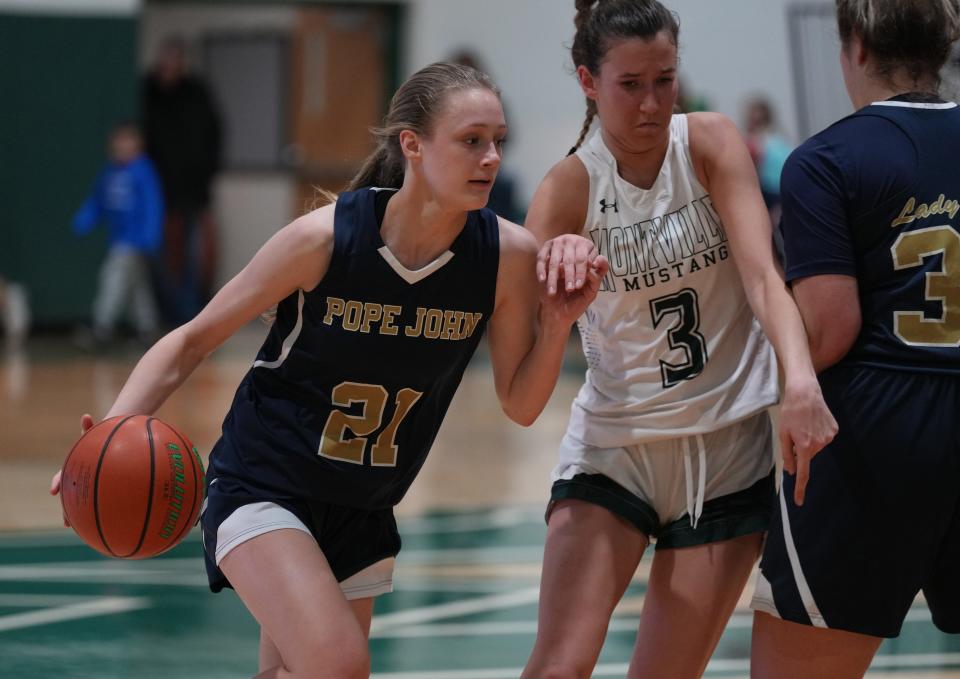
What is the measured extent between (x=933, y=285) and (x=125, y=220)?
11234mm

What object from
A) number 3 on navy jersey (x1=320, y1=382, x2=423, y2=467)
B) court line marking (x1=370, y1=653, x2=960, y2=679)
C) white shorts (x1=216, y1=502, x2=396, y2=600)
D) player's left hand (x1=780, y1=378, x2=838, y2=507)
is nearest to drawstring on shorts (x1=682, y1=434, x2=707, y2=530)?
player's left hand (x1=780, y1=378, x2=838, y2=507)

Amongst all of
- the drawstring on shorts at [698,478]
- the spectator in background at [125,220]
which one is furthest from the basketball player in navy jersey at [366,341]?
the spectator in background at [125,220]

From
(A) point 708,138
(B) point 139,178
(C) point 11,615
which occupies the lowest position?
(C) point 11,615

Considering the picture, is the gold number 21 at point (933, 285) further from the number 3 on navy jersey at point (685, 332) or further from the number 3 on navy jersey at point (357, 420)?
the number 3 on navy jersey at point (357, 420)

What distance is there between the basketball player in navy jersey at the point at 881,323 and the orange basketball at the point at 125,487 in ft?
4.40

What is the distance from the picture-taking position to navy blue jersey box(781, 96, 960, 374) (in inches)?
109

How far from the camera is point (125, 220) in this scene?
43.3 ft

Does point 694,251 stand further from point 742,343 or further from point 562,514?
point 562,514

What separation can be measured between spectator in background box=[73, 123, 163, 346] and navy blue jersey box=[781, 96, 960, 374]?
10.9m

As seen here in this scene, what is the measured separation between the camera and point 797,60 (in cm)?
675

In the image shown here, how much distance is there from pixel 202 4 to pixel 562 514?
13791mm

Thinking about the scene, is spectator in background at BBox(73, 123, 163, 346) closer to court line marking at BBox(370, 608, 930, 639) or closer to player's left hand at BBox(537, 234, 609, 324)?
court line marking at BBox(370, 608, 930, 639)

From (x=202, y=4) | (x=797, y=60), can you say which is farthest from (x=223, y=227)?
(x=797, y=60)

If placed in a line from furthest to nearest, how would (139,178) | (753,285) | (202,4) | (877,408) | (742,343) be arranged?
1. (202,4)
2. (139,178)
3. (742,343)
4. (753,285)
5. (877,408)
